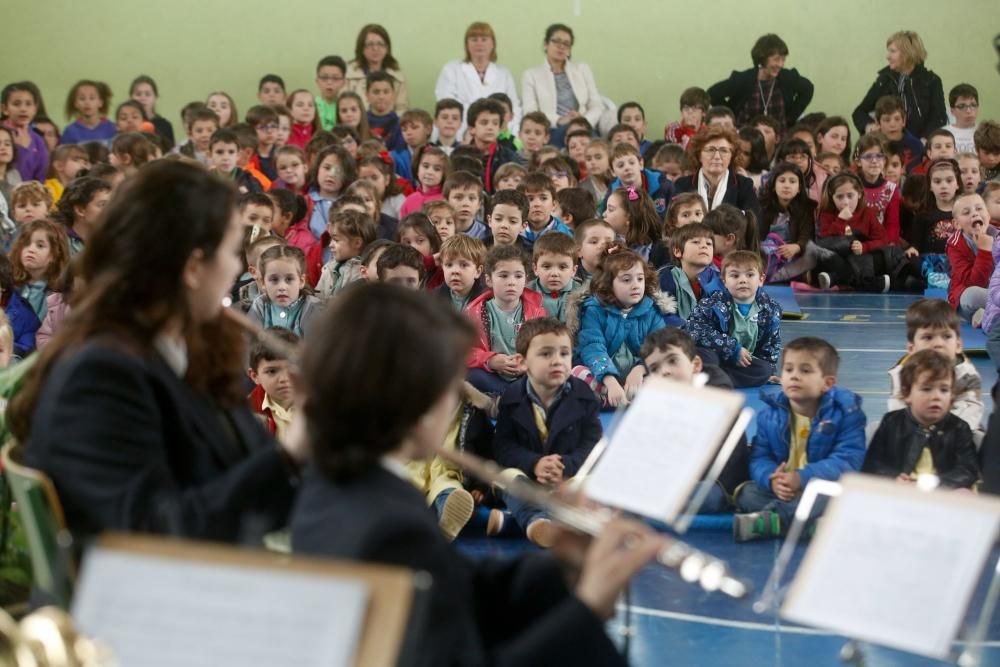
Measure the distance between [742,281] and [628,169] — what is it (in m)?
2.35

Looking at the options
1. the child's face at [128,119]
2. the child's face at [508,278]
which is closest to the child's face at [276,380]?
the child's face at [508,278]

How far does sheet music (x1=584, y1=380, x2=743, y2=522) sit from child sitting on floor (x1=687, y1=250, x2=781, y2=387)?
3.30 metres

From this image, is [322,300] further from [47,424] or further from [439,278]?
[47,424]

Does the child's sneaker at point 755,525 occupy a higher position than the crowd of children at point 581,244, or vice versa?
the crowd of children at point 581,244

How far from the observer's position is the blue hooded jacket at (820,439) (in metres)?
4.19

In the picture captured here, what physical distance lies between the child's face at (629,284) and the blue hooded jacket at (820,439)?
4.56 ft

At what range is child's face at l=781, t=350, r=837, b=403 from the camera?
4.28 m

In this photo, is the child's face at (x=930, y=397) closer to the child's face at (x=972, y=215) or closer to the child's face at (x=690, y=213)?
the child's face at (x=690, y=213)

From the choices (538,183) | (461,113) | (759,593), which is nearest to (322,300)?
(538,183)

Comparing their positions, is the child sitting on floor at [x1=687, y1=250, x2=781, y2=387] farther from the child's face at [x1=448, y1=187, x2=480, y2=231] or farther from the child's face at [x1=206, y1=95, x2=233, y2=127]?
the child's face at [x1=206, y1=95, x2=233, y2=127]

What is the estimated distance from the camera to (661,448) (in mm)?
2428

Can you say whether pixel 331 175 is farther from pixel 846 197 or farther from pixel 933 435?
pixel 933 435

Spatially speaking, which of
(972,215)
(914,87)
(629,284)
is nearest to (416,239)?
(629,284)

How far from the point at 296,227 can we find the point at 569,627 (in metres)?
5.97
